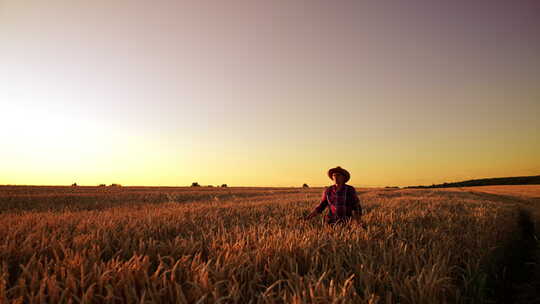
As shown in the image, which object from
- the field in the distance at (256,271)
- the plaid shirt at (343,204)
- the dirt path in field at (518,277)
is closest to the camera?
the field in the distance at (256,271)

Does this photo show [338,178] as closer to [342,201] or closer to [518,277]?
[342,201]

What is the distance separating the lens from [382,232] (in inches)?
159

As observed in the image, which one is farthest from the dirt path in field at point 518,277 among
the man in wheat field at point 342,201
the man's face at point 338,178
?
the man's face at point 338,178

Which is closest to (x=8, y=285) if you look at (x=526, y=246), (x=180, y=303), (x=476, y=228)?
(x=180, y=303)

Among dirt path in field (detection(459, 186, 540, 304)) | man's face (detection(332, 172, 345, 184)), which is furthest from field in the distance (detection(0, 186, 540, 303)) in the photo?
man's face (detection(332, 172, 345, 184))

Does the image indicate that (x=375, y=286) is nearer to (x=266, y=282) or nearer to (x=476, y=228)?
(x=266, y=282)

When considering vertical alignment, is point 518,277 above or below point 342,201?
below

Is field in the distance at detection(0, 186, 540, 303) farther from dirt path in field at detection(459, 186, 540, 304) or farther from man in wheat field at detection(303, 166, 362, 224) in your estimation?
man in wheat field at detection(303, 166, 362, 224)

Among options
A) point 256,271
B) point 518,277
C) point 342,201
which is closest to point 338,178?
point 342,201

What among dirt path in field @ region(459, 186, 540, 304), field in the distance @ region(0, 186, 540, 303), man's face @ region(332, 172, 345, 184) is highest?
man's face @ region(332, 172, 345, 184)

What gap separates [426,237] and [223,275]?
10.8 feet

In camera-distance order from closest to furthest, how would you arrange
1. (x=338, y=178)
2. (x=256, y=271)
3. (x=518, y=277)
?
(x=256, y=271) < (x=518, y=277) < (x=338, y=178)

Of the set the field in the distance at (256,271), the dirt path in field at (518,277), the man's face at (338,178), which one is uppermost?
the man's face at (338,178)

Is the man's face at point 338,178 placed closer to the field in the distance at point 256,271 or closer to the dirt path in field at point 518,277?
the field in the distance at point 256,271
